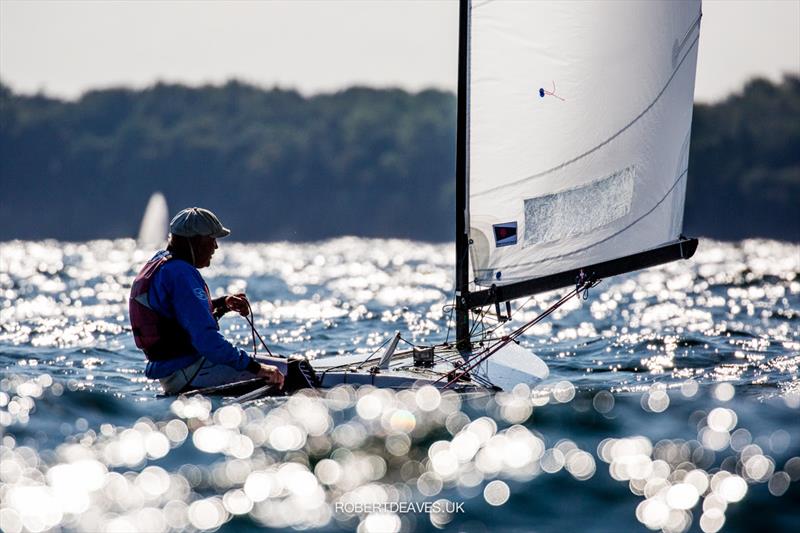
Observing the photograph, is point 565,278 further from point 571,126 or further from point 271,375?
point 271,375

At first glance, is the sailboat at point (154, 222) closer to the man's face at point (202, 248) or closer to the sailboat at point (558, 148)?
the sailboat at point (558, 148)

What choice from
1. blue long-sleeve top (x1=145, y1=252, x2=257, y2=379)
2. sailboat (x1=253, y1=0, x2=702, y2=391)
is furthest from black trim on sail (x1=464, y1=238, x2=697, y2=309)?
blue long-sleeve top (x1=145, y1=252, x2=257, y2=379)

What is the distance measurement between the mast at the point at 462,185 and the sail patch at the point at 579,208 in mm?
509

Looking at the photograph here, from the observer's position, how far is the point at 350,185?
86375 millimetres

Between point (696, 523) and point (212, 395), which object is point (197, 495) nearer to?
point (212, 395)

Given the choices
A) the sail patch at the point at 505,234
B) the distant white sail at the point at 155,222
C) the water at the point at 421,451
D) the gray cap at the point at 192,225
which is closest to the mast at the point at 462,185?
the sail patch at the point at 505,234

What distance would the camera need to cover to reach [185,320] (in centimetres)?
717

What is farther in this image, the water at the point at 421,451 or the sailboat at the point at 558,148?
the sailboat at the point at 558,148

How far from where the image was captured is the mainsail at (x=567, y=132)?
854 centimetres

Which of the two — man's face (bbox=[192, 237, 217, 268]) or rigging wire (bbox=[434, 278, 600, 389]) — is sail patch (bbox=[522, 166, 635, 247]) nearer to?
rigging wire (bbox=[434, 278, 600, 389])

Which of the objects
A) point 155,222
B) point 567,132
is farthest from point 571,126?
point 155,222

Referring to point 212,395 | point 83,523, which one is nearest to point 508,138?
point 212,395

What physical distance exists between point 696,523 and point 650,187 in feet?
14.1

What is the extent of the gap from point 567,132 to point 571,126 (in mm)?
58
